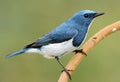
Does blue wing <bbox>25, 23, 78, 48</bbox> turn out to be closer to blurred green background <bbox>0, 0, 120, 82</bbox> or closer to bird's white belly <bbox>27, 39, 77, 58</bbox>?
bird's white belly <bbox>27, 39, 77, 58</bbox>

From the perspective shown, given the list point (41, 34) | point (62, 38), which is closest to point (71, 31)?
point (62, 38)

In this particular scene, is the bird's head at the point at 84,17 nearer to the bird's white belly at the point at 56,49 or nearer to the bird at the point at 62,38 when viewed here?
the bird at the point at 62,38

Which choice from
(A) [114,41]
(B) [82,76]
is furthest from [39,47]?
(A) [114,41]

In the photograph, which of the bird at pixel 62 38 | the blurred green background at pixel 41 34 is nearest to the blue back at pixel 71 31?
the bird at pixel 62 38

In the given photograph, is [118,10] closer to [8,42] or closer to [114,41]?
[114,41]

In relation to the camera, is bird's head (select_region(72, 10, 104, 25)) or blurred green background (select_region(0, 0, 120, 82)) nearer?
bird's head (select_region(72, 10, 104, 25))

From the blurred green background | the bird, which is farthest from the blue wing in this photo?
the blurred green background
